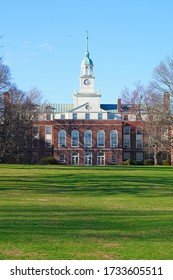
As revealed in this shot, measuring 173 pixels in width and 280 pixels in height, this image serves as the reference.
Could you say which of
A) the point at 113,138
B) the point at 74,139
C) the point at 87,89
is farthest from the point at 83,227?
the point at 87,89

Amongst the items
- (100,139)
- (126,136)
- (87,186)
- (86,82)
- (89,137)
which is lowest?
(87,186)

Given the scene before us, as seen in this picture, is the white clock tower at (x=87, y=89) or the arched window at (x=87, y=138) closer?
the arched window at (x=87, y=138)

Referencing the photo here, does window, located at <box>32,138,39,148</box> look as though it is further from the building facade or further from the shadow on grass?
the shadow on grass

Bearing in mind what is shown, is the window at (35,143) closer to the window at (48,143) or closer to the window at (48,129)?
the window at (48,143)

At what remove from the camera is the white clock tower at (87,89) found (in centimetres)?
9354

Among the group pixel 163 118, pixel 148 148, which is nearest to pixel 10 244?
pixel 163 118

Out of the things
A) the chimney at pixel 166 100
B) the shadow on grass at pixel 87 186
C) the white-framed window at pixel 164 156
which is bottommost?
the shadow on grass at pixel 87 186

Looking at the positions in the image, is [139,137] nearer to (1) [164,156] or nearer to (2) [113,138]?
(2) [113,138]

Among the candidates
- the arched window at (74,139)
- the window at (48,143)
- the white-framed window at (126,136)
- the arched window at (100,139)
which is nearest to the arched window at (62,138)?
the arched window at (74,139)

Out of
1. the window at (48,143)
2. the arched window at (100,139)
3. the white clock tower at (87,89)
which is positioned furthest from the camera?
the white clock tower at (87,89)

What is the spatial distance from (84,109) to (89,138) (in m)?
5.51

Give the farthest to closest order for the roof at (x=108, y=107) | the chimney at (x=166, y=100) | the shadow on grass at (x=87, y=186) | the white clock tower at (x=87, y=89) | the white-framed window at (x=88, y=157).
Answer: the roof at (x=108, y=107)
the white clock tower at (x=87, y=89)
the white-framed window at (x=88, y=157)
the chimney at (x=166, y=100)
the shadow on grass at (x=87, y=186)

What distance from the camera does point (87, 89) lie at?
97.9m

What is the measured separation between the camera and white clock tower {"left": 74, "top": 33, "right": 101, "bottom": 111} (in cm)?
9354
